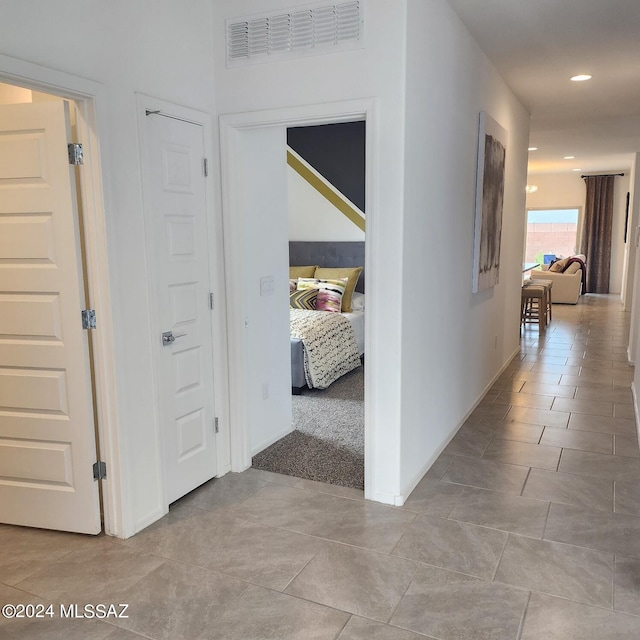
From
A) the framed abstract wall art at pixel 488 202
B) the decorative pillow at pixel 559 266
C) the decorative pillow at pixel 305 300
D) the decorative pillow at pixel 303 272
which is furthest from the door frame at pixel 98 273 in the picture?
the decorative pillow at pixel 559 266

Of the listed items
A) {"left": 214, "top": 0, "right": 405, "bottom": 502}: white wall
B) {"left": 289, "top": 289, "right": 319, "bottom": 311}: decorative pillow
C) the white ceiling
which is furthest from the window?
{"left": 214, "top": 0, "right": 405, "bottom": 502}: white wall

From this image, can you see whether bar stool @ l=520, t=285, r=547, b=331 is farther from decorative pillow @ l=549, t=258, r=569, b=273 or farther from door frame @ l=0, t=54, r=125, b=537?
door frame @ l=0, t=54, r=125, b=537

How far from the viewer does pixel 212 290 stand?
125 inches

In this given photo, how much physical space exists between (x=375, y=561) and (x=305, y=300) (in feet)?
12.6

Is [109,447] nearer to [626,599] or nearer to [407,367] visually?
[407,367]

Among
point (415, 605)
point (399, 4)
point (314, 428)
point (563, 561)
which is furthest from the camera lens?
point (314, 428)

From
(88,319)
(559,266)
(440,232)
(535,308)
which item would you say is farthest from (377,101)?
(559,266)

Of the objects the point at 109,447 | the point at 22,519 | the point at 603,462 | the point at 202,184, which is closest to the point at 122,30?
the point at 202,184

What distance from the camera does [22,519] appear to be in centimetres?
278

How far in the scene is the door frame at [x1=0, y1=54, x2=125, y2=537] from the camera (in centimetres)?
235

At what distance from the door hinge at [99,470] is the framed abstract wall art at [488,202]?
2746 millimetres

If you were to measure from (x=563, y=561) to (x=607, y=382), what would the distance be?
10.8ft

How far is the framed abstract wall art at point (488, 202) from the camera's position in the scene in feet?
13.7

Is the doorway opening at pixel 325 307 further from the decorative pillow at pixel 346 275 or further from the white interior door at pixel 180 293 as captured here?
the white interior door at pixel 180 293
